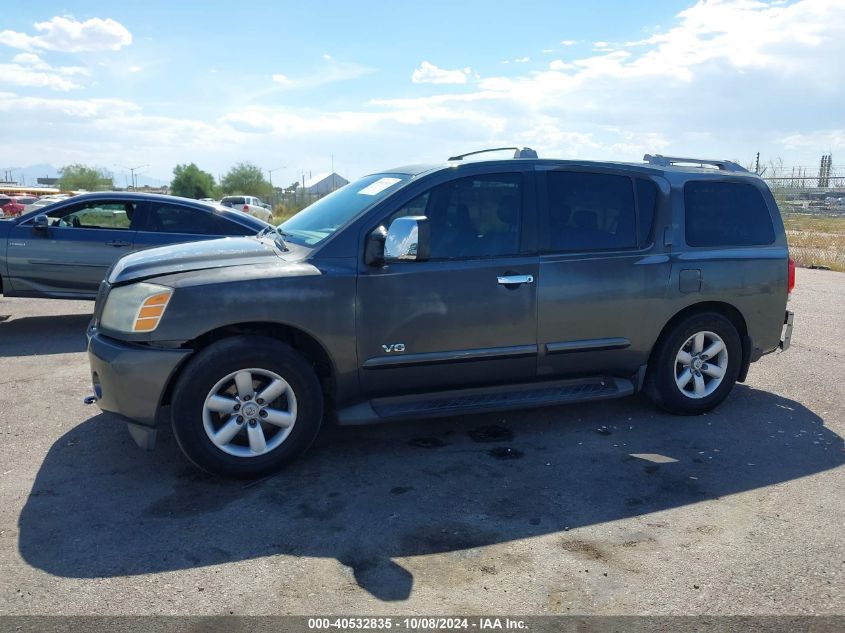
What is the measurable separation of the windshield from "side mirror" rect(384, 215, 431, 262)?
0.41 metres

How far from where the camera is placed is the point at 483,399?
4781mm

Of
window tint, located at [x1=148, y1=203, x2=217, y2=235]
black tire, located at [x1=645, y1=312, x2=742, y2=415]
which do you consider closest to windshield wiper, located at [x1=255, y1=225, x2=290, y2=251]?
black tire, located at [x1=645, y1=312, x2=742, y2=415]

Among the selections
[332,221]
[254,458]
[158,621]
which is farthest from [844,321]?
[158,621]

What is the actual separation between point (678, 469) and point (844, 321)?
20.8 feet

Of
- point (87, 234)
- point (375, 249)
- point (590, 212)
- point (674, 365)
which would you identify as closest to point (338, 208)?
point (375, 249)

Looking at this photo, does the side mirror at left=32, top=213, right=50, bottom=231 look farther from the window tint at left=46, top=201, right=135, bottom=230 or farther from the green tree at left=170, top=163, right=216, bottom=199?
the green tree at left=170, top=163, right=216, bottom=199

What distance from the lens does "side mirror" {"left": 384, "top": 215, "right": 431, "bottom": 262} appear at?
431 cm

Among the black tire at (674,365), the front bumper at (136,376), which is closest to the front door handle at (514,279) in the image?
the black tire at (674,365)

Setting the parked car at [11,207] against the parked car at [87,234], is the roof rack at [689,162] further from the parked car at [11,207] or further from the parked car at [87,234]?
the parked car at [11,207]

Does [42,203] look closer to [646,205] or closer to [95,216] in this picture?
[95,216]

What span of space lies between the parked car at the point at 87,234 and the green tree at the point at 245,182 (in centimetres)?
7862

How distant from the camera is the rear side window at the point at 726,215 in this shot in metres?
5.45

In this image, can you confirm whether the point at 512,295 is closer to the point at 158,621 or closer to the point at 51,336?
the point at 158,621

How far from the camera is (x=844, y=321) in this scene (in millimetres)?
9398
